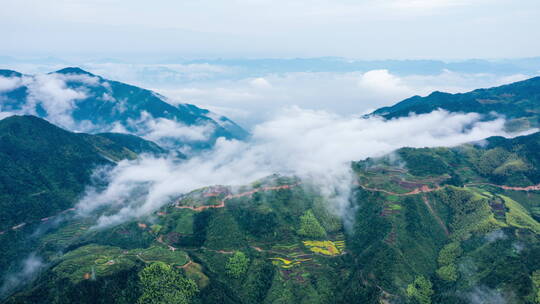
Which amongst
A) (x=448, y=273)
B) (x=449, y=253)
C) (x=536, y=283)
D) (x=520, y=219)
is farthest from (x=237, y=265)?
(x=520, y=219)

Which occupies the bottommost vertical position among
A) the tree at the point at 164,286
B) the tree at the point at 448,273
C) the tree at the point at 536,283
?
the tree at the point at 164,286

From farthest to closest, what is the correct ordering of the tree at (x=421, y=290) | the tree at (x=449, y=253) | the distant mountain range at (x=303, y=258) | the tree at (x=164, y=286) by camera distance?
the tree at (x=449, y=253)
the tree at (x=421, y=290)
the distant mountain range at (x=303, y=258)
the tree at (x=164, y=286)

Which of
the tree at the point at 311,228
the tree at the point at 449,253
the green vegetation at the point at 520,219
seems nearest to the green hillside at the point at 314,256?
the tree at the point at 449,253

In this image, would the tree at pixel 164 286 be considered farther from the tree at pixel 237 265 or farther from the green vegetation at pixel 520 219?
the green vegetation at pixel 520 219

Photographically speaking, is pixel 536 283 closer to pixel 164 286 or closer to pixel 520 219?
pixel 520 219

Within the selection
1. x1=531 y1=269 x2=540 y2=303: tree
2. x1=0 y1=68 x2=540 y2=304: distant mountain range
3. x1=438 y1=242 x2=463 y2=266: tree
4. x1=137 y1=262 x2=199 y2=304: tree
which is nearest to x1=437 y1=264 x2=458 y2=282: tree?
x1=0 y1=68 x2=540 y2=304: distant mountain range

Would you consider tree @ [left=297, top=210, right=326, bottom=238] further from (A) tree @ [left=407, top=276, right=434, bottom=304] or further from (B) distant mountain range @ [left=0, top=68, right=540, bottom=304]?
(A) tree @ [left=407, top=276, right=434, bottom=304]
